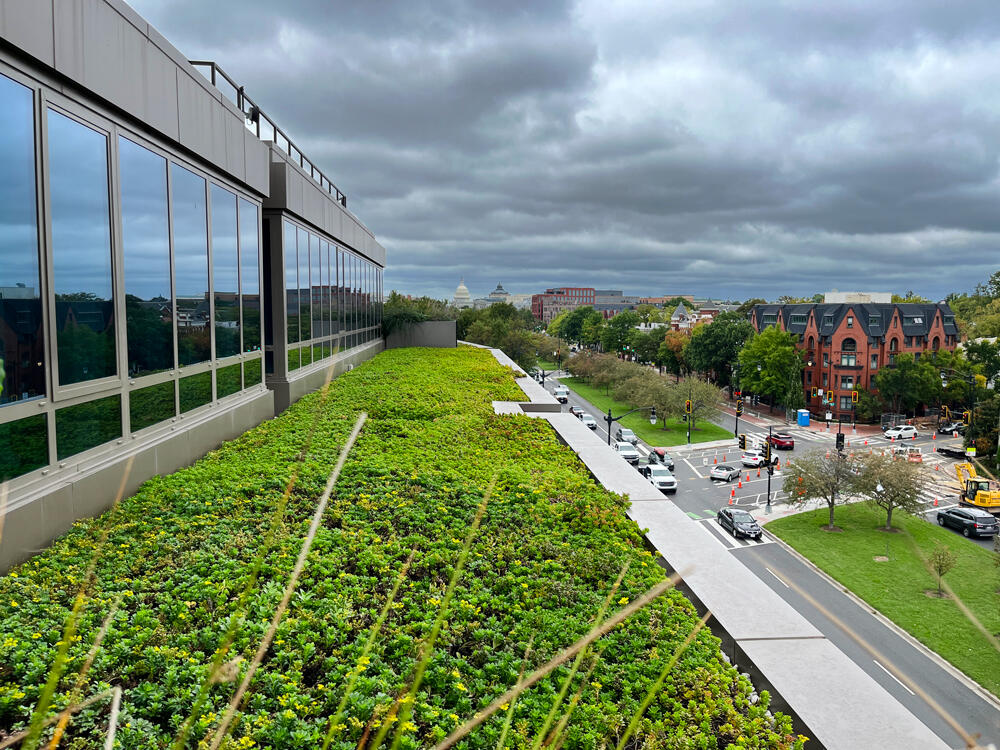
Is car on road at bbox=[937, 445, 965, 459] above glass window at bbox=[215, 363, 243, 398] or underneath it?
underneath

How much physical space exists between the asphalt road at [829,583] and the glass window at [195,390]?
7.85 m

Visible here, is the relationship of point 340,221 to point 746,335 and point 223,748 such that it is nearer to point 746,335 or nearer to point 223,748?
point 223,748

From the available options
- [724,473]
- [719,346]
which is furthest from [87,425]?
[719,346]

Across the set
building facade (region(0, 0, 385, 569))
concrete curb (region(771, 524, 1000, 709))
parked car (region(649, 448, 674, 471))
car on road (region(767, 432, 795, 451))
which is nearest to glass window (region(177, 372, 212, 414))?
building facade (region(0, 0, 385, 569))

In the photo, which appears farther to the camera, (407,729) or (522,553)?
(522,553)

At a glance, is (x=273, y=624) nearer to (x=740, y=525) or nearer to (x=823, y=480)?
(x=740, y=525)

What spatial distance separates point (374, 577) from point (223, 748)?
191 centimetres

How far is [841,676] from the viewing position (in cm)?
392

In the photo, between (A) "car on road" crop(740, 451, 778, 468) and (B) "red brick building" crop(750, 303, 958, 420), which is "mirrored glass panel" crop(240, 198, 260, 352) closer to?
(A) "car on road" crop(740, 451, 778, 468)

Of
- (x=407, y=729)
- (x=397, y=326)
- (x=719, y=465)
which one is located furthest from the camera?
(x=719, y=465)

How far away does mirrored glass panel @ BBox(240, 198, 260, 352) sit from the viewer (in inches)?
471

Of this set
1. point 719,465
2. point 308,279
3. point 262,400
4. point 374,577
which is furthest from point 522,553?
point 719,465

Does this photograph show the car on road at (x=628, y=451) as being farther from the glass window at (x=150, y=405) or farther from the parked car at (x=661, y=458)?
the glass window at (x=150, y=405)

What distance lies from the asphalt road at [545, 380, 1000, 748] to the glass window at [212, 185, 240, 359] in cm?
908
